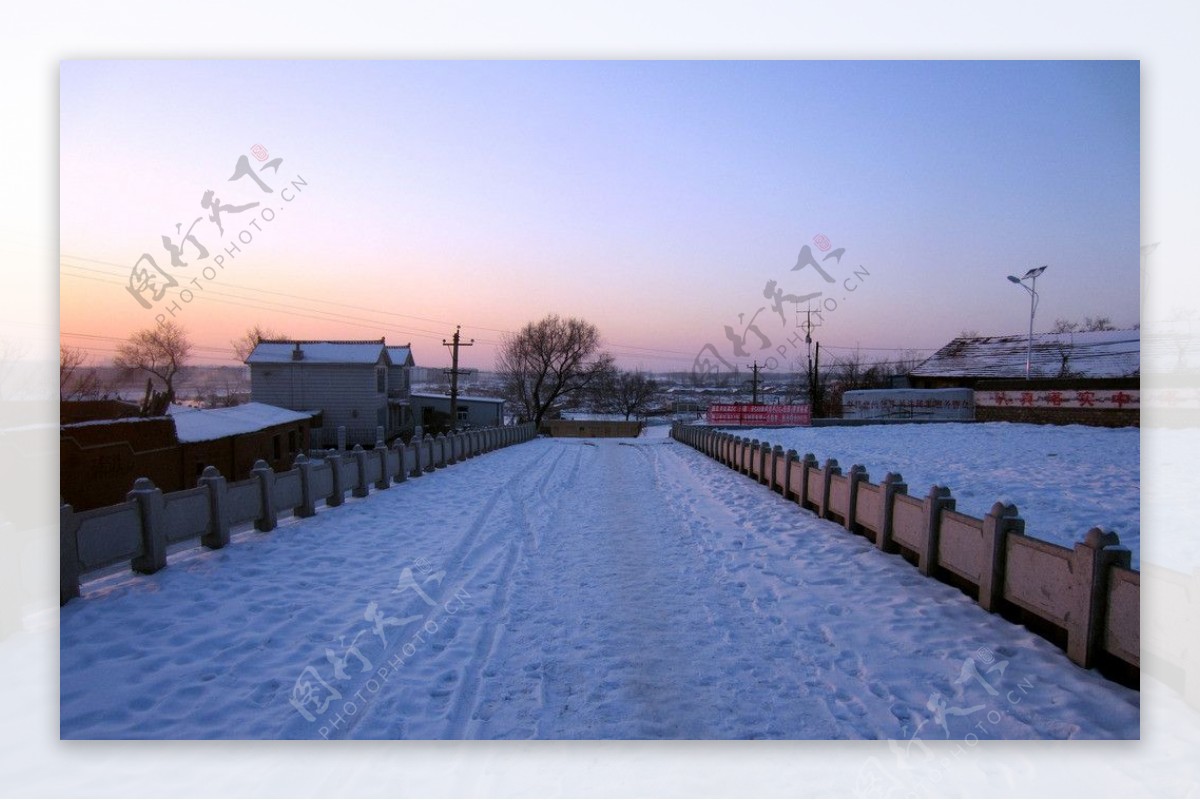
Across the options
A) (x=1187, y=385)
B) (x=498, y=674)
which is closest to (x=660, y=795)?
(x=498, y=674)

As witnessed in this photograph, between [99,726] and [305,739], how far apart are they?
1.12m

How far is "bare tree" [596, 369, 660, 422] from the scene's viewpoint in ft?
222

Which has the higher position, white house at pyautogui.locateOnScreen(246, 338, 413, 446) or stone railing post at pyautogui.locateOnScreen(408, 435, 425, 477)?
Result: white house at pyautogui.locateOnScreen(246, 338, 413, 446)

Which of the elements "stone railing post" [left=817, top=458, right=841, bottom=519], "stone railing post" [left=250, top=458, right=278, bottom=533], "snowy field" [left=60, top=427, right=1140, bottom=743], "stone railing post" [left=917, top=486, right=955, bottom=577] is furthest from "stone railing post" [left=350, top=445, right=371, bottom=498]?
"stone railing post" [left=917, top=486, right=955, bottom=577]

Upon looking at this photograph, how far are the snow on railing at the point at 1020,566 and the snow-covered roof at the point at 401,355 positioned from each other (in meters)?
28.4

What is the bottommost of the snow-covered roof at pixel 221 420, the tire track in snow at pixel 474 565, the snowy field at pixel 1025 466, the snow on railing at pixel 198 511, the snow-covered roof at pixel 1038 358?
the tire track in snow at pixel 474 565

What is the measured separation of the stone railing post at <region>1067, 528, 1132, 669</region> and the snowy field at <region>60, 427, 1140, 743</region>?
5.8 inches

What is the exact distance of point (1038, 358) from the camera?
24.1 m

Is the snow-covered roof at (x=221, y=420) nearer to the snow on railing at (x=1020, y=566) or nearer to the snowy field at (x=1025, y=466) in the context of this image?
the snow on railing at (x=1020, y=566)

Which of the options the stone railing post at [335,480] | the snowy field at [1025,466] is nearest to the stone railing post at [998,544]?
the snowy field at [1025,466]

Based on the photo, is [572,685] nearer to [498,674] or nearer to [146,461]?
[498,674]

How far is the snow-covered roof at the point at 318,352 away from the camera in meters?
28.1

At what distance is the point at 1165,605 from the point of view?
Answer: 3436mm

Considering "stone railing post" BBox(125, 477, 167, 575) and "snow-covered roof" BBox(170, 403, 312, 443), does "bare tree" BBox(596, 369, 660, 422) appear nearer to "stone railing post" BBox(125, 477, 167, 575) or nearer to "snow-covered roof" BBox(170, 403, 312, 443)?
"snow-covered roof" BBox(170, 403, 312, 443)
